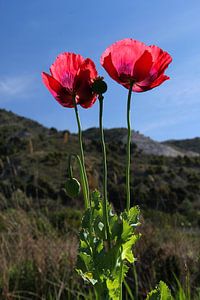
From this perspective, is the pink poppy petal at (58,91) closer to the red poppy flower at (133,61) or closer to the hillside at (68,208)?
the red poppy flower at (133,61)

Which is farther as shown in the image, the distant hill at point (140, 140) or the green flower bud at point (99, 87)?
the distant hill at point (140, 140)

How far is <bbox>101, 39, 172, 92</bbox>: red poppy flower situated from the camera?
4.37 feet

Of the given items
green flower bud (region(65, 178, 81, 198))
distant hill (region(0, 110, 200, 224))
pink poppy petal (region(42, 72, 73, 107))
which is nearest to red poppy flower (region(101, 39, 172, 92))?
pink poppy petal (region(42, 72, 73, 107))

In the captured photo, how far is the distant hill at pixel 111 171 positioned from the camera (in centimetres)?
1468

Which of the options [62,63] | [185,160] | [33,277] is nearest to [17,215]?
[33,277]

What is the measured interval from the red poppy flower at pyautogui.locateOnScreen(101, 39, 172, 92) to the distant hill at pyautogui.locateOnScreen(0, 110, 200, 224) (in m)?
9.97

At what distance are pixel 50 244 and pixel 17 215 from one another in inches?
50.0

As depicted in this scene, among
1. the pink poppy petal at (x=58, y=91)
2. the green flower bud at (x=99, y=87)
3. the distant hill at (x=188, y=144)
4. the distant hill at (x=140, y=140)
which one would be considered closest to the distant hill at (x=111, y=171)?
the distant hill at (x=140, y=140)

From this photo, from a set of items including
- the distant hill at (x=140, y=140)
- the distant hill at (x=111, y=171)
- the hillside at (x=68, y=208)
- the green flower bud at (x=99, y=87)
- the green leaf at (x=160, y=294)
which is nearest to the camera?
the green flower bud at (x=99, y=87)

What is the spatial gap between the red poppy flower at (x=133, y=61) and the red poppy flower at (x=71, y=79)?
5 centimetres

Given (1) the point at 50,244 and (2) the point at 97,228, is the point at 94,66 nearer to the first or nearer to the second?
(2) the point at 97,228

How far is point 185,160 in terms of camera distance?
73.0ft

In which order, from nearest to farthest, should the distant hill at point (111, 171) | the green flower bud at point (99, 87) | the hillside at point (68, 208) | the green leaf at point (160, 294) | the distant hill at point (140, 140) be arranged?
the green flower bud at point (99, 87), the green leaf at point (160, 294), the hillside at point (68, 208), the distant hill at point (111, 171), the distant hill at point (140, 140)

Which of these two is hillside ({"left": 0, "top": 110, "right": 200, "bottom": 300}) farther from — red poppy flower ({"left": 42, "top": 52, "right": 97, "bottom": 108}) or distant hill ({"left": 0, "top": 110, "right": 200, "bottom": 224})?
red poppy flower ({"left": 42, "top": 52, "right": 97, "bottom": 108})
